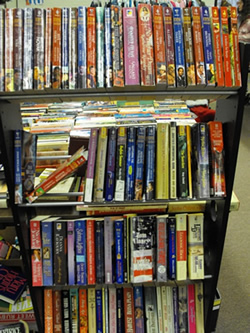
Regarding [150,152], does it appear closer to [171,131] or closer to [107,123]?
[171,131]

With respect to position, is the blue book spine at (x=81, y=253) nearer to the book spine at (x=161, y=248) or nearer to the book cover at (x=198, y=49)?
the book spine at (x=161, y=248)

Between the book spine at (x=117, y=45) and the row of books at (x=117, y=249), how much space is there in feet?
2.00

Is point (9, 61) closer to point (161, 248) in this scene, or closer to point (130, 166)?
A: point (130, 166)

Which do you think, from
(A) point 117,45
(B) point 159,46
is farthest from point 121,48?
(B) point 159,46

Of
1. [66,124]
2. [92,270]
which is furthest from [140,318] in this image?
[66,124]

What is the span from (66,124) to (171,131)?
111 cm

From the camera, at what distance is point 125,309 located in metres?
1.63

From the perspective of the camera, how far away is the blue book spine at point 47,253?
1456 millimetres

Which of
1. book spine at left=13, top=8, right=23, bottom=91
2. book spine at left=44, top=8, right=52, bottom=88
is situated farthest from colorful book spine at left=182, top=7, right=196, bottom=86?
book spine at left=13, top=8, right=23, bottom=91

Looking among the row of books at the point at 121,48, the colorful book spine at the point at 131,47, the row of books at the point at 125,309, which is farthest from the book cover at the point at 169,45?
the row of books at the point at 125,309

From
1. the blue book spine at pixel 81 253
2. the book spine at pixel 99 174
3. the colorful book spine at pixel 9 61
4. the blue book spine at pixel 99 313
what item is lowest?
the blue book spine at pixel 99 313

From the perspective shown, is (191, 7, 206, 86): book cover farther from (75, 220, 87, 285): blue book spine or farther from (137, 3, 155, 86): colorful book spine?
(75, 220, 87, 285): blue book spine

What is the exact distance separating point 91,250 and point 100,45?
0.87 meters

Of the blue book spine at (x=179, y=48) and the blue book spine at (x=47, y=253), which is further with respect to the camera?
the blue book spine at (x=47, y=253)
